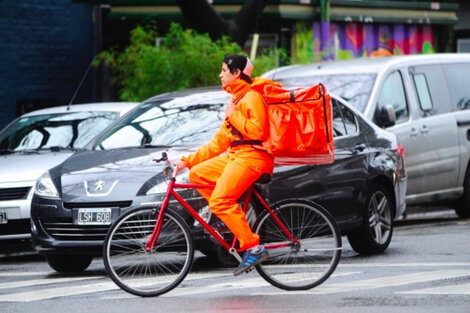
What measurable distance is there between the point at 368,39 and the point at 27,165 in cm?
1467

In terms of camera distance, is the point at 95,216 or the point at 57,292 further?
the point at 95,216

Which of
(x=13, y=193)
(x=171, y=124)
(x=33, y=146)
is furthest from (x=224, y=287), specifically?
(x=33, y=146)

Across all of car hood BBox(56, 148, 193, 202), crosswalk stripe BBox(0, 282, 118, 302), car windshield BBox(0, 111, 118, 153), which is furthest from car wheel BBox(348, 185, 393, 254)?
car windshield BBox(0, 111, 118, 153)

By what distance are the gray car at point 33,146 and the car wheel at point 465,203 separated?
455cm

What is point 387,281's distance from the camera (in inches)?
417

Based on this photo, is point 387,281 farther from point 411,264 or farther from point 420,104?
point 420,104

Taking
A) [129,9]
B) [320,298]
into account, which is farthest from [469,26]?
[320,298]

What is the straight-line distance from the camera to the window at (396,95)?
653 inches

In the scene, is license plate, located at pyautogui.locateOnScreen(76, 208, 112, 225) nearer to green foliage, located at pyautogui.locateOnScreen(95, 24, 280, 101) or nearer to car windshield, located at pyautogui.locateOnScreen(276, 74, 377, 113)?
car windshield, located at pyautogui.locateOnScreen(276, 74, 377, 113)

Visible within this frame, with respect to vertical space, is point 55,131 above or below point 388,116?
below

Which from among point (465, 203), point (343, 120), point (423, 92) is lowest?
point (465, 203)

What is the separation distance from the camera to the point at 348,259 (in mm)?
12828

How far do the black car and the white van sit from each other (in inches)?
90.4

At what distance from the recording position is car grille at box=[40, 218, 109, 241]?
11.6 meters
